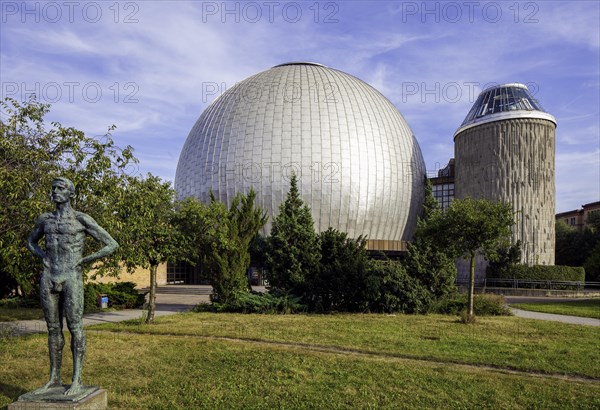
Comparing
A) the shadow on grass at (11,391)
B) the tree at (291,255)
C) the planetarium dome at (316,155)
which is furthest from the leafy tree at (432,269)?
the planetarium dome at (316,155)

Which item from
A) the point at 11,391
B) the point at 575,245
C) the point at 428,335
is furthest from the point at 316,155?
the point at 575,245

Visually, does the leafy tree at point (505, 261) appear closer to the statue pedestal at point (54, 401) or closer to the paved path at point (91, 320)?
the paved path at point (91, 320)

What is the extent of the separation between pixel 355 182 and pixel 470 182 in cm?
1144

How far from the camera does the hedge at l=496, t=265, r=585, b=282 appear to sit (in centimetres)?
3497

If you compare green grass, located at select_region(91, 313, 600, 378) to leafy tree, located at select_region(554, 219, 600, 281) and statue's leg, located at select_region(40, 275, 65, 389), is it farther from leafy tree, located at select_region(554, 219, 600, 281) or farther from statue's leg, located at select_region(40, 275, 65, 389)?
leafy tree, located at select_region(554, 219, 600, 281)

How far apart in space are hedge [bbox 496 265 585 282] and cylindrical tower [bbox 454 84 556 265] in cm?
276

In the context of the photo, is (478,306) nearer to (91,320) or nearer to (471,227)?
(471,227)

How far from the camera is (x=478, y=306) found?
19641 mm

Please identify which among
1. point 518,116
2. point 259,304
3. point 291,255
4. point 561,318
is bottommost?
point 561,318

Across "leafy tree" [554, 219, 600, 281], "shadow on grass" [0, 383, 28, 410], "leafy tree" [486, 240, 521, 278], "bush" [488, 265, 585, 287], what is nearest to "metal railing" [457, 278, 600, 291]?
"bush" [488, 265, 585, 287]

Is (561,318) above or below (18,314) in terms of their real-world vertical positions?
below

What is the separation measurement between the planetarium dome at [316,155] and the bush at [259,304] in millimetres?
19701

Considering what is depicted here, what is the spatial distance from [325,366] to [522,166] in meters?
36.3

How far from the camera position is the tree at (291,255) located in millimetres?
20750
